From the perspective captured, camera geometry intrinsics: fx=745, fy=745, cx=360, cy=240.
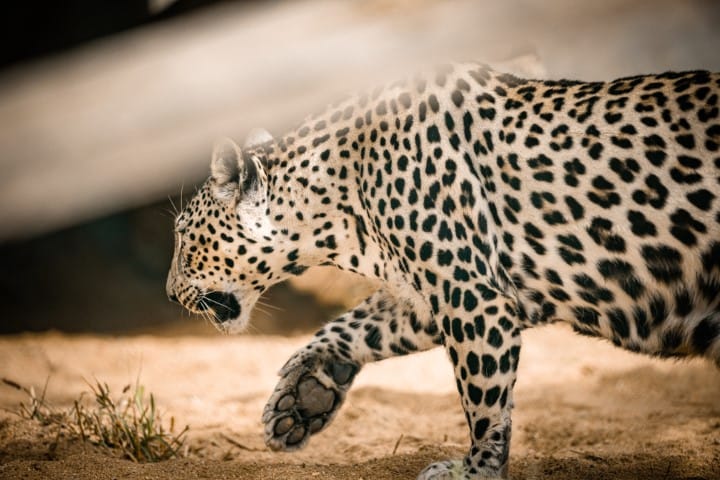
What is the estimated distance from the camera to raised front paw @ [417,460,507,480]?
12.2ft

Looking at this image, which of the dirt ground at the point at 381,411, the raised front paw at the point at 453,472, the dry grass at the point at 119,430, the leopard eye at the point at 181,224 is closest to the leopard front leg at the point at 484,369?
the raised front paw at the point at 453,472

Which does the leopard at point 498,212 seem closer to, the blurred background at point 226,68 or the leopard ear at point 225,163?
the leopard ear at point 225,163

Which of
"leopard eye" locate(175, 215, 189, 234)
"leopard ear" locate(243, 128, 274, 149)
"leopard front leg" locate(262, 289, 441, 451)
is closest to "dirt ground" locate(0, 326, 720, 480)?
"leopard front leg" locate(262, 289, 441, 451)

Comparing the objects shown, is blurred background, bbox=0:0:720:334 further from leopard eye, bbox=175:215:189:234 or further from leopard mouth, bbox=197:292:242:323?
leopard mouth, bbox=197:292:242:323

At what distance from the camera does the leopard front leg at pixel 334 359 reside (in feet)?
13.7

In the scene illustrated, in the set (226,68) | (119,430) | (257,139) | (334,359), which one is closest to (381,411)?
(334,359)

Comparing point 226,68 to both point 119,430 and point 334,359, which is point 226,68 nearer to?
point 334,359

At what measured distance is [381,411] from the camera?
231 inches

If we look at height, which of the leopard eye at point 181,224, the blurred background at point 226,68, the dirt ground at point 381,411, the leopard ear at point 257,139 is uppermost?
the blurred background at point 226,68

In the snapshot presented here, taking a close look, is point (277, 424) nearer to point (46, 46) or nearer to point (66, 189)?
point (66, 189)

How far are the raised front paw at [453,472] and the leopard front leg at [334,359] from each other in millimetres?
738

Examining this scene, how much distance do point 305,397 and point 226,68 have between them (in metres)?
2.39

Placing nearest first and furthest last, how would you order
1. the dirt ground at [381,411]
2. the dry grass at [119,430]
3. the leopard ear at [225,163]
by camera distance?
the dirt ground at [381,411] < the leopard ear at [225,163] < the dry grass at [119,430]

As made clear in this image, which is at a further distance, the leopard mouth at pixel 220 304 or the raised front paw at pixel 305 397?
the leopard mouth at pixel 220 304
